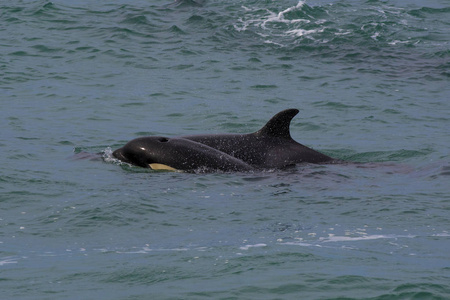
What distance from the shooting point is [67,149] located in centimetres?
1777

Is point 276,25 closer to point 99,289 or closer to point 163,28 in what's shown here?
point 163,28

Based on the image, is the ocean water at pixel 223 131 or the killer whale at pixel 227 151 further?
the killer whale at pixel 227 151

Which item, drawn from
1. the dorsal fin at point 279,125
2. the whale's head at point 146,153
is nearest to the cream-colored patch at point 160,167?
the whale's head at point 146,153

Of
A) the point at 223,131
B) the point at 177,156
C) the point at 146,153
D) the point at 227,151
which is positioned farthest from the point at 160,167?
the point at 223,131

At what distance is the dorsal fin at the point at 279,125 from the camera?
1631cm

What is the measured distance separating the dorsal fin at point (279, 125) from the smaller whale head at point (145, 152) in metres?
1.95

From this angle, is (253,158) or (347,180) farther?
(253,158)

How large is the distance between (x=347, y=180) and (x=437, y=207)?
95.6 inches

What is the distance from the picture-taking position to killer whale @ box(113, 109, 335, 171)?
51.8 feet

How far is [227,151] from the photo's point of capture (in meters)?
16.8

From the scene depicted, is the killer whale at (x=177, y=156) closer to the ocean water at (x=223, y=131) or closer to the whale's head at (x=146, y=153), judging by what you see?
the whale's head at (x=146, y=153)

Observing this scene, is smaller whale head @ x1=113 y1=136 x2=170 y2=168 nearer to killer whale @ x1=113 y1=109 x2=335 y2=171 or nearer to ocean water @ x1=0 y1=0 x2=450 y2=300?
killer whale @ x1=113 y1=109 x2=335 y2=171

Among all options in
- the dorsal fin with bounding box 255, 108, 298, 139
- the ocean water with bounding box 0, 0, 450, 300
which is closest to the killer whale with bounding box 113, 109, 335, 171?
the dorsal fin with bounding box 255, 108, 298, 139

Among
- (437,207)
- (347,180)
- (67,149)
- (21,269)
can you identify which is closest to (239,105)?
(67,149)
